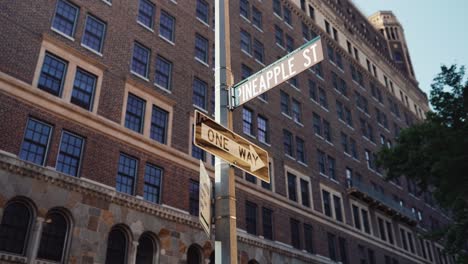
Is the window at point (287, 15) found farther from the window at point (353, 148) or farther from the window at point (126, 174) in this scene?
the window at point (126, 174)

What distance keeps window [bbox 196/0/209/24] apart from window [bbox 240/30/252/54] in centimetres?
386

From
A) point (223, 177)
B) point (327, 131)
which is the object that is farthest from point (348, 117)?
point (223, 177)

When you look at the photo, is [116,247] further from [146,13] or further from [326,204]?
[326,204]

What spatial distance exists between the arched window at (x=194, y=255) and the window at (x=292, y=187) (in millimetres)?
10178

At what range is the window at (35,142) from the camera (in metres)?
17.3

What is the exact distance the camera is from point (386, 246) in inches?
1569

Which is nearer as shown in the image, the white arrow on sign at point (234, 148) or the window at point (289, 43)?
the white arrow on sign at point (234, 148)

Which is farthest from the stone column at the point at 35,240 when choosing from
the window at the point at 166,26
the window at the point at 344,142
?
the window at the point at 344,142

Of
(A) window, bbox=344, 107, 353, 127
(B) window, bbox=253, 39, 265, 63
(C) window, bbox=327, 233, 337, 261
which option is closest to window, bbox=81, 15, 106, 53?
(B) window, bbox=253, 39, 265, 63

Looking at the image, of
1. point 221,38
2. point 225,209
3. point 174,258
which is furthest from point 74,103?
point 225,209

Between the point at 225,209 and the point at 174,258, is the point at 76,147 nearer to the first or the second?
the point at 174,258

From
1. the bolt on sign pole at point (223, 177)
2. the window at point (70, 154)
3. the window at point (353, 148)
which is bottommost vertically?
the bolt on sign pole at point (223, 177)

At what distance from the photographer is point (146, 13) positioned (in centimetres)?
2586

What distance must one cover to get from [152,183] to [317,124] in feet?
65.7
